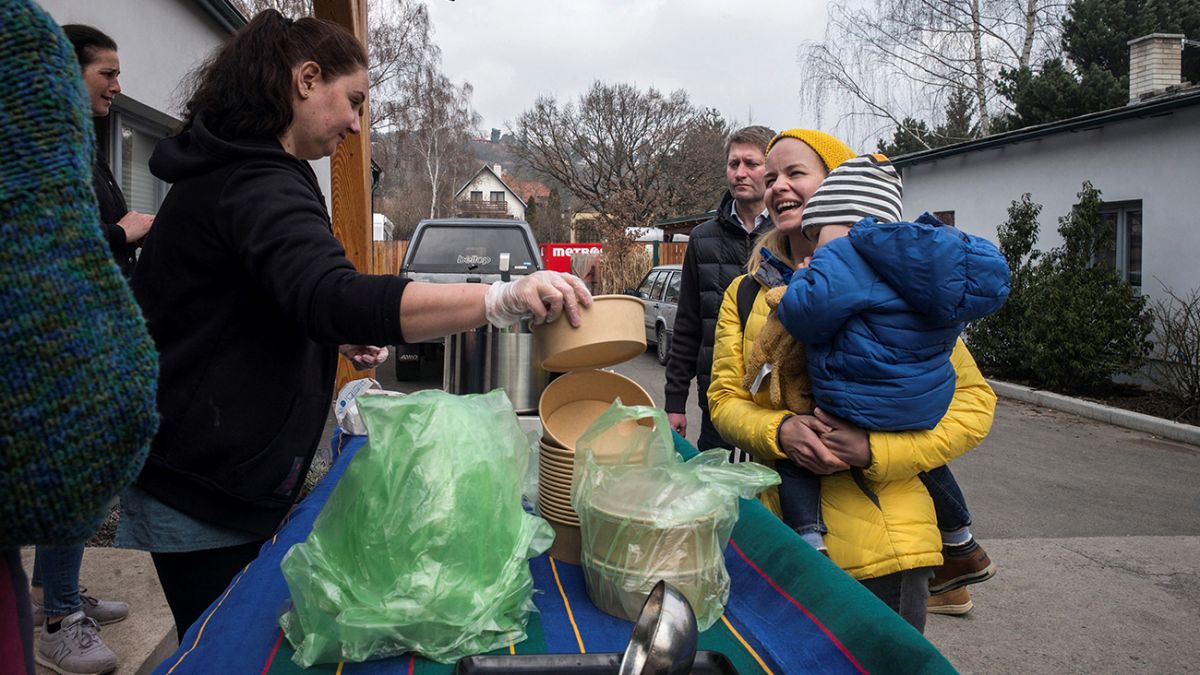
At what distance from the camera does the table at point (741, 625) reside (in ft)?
4.44

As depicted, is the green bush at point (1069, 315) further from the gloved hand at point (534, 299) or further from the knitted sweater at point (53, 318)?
the knitted sweater at point (53, 318)

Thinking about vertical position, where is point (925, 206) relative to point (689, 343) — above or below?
above

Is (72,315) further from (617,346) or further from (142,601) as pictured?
(142,601)

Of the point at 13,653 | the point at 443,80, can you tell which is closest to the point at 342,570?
the point at 13,653

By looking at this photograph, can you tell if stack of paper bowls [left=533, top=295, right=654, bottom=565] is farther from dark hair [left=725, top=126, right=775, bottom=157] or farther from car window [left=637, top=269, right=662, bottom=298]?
car window [left=637, top=269, right=662, bottom=298]

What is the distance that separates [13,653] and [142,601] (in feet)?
10.3

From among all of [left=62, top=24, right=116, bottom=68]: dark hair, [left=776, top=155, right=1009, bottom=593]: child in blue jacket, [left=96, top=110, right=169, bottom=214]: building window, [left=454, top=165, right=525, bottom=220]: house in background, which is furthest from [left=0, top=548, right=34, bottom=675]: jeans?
[left=454, top=165, right=525, bottom=220]: house in background

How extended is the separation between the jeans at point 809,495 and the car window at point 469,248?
771 centimetres

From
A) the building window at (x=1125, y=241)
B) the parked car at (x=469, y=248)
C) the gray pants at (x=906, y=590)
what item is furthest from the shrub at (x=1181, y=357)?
the gray pants at (x=906, y=590)

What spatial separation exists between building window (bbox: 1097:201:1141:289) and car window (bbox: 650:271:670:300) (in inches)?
257

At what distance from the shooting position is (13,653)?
34.5 inches

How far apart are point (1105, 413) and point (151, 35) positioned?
10.3 meters

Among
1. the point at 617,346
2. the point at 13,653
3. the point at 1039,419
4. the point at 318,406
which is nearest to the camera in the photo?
the point at 13,653

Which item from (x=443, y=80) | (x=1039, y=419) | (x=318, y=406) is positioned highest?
(x=443, y=80)
